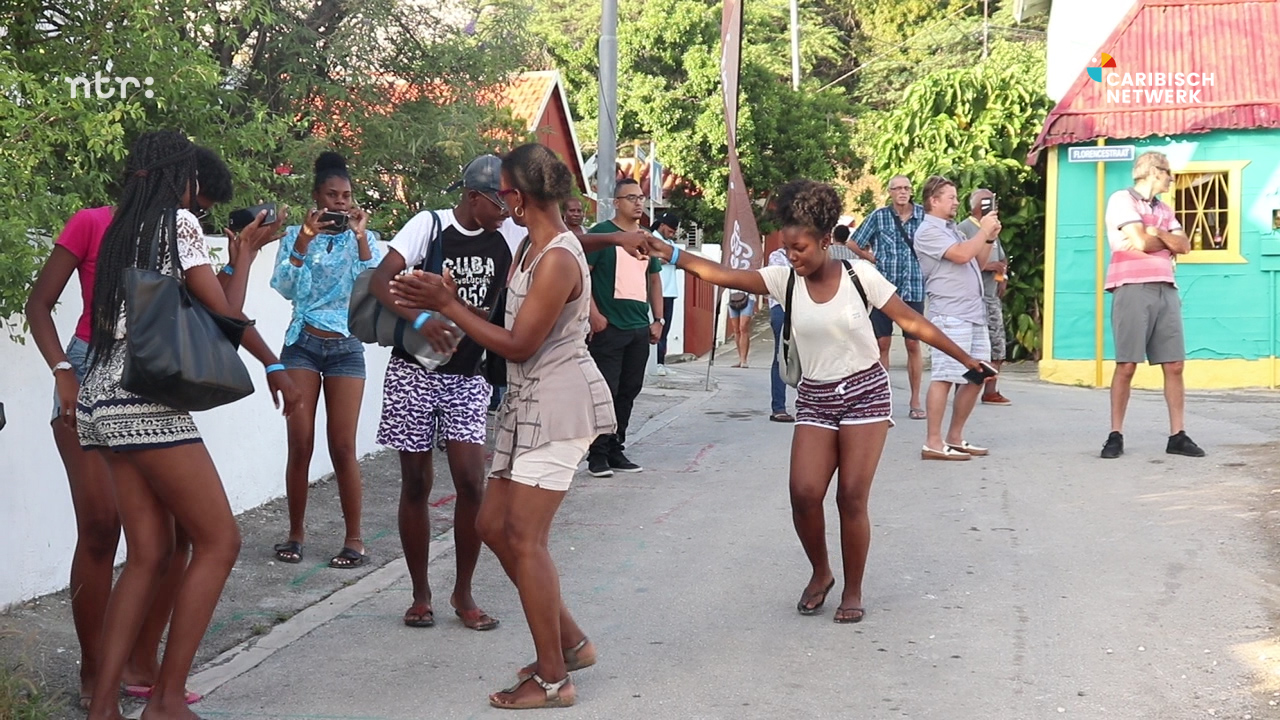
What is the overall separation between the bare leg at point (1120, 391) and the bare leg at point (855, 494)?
4.35 metres

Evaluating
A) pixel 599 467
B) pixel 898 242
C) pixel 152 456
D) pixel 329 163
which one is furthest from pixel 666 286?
pixel 152 456

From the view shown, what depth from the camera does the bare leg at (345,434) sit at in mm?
6953

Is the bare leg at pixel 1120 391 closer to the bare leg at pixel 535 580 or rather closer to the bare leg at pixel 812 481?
the bare leg at pixel 812 481

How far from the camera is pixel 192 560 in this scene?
14.7 ft


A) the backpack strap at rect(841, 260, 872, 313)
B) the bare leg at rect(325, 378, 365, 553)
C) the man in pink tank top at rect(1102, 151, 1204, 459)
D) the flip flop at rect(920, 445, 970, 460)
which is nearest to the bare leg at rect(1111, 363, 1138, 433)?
the man in pink tank top at rect(1102, 151, 1204, 459)

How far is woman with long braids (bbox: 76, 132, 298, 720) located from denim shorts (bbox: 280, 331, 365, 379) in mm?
2399

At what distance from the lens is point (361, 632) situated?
5859 millimetres

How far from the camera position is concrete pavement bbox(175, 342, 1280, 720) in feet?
16.4

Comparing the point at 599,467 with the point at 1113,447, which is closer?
the point at 599,467

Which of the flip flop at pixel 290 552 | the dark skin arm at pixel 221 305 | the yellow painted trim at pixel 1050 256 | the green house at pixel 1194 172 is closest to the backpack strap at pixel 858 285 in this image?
the dark skin arm at pixel 221 305

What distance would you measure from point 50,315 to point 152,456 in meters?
0.65

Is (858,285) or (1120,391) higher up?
(858,285)

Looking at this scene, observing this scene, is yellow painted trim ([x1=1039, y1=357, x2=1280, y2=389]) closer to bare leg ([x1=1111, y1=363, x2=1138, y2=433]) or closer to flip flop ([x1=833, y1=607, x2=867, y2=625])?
bare leg ([x1=1111, y1=363, x2=1138, y2=433])

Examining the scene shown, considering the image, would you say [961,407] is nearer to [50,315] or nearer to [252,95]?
[252,95]
